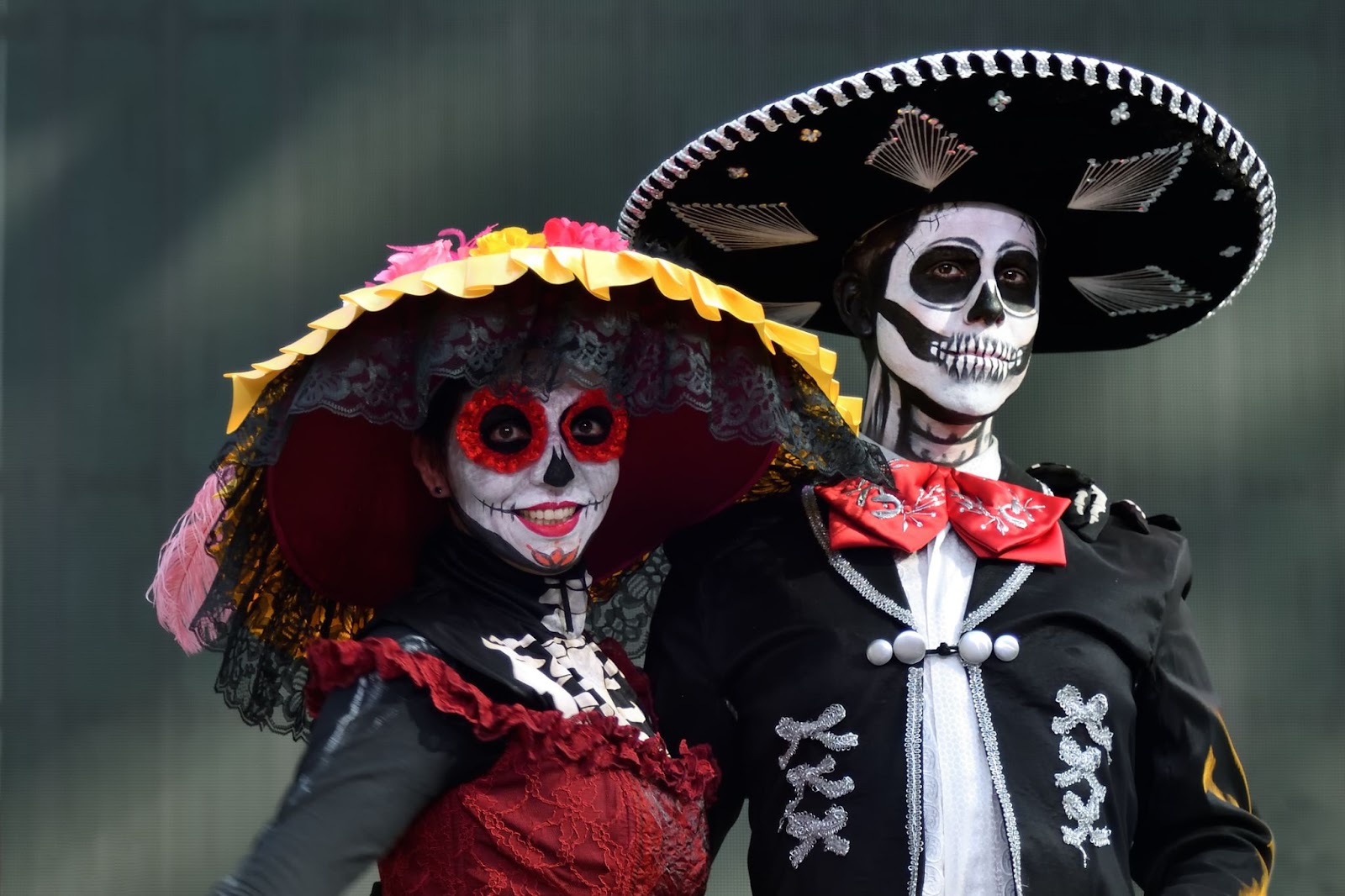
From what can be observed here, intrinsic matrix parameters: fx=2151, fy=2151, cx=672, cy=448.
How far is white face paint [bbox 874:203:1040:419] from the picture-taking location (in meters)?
3.36

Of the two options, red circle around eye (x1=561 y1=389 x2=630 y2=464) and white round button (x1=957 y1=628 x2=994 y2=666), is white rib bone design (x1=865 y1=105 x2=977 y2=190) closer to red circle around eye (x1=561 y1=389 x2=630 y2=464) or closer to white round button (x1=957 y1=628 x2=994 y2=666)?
red circle around eye (x1=561 y1=389 x2=630 y2=464)

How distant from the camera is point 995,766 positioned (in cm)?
315

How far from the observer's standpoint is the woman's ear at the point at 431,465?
313 centimetres

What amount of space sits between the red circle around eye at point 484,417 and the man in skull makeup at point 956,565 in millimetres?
456

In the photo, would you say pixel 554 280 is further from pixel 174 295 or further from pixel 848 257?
pixel 174 295

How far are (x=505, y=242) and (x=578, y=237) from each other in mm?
106

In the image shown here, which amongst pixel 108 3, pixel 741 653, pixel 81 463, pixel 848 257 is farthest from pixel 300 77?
pixel 741 653

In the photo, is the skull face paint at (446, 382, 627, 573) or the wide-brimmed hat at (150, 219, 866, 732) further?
the skull face paint at (446, 382, 627, 573)

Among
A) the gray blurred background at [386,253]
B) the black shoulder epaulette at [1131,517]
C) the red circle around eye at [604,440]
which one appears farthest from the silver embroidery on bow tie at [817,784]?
the gray blurred background at [386,253]

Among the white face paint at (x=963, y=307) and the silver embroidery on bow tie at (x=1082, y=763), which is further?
the white face paint at (x=963, y=307)

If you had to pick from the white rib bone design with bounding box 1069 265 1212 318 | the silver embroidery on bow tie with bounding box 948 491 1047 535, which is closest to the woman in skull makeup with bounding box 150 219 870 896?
the silver embroidery on bow tie with bounding box 948 491 1047 535

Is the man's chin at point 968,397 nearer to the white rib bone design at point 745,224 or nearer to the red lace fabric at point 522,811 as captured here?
the white rib bone design at point 745,224

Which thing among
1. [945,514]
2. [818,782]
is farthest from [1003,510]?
[818,782]

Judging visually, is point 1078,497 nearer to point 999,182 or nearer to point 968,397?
point 968,397
